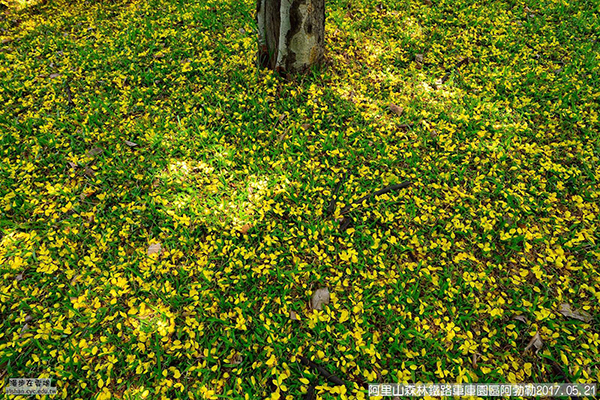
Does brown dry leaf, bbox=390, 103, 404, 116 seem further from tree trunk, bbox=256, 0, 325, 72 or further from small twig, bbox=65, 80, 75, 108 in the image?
small twig, bbox=65, 80, 75, 108

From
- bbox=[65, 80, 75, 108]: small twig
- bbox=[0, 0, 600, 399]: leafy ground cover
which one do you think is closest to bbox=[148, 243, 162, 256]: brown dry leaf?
bbox=[0, 0, 600, 399]: leafy ground cover

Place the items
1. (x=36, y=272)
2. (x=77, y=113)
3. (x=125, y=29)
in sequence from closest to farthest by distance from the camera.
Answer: (x=36, y=272) < (x=77, y=113) < (x=125, y=29)

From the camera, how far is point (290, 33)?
3.34 meters

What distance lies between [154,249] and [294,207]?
1.22 metres

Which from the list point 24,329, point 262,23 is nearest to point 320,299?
point 24,329

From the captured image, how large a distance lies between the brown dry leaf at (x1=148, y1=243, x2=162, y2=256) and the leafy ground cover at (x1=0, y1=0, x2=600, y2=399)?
4 cm

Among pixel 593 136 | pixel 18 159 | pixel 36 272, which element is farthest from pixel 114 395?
pixel 593 136

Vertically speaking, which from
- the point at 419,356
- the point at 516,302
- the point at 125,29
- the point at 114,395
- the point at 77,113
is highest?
the point at 125,29

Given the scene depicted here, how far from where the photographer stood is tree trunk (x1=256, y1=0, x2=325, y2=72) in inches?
126

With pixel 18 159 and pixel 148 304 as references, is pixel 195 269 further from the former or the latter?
pixel 18 159

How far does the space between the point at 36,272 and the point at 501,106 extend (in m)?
4.76

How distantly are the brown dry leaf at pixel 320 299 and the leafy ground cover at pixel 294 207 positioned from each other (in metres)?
0.05

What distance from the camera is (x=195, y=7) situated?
4.63 m

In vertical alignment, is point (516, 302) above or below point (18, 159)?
below
